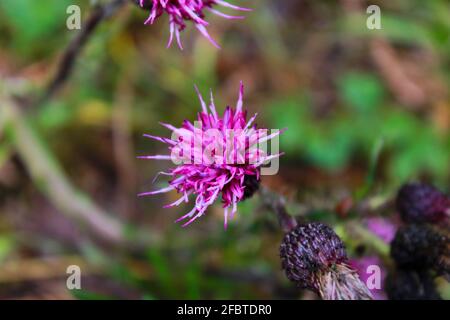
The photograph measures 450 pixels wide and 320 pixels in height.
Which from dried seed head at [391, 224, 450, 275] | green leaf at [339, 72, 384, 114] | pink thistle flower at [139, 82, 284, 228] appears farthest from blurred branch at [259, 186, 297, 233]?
green leaf at [339, 72, 384, 114]

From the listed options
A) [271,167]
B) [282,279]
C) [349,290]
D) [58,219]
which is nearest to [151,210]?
[58,219]

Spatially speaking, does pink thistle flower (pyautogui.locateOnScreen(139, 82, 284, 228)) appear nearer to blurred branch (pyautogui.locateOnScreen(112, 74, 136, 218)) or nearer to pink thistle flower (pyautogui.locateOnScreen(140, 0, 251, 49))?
pink thistle flower (pyautogui.locateOnScreen(140, 0, 251, 49))

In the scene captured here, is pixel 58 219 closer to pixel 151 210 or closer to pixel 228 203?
pixel 151 210

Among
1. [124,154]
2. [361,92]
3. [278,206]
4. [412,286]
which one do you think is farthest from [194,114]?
[412,286]

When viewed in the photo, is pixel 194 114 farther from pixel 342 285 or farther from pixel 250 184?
pixel 342 285

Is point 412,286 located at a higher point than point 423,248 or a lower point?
lower

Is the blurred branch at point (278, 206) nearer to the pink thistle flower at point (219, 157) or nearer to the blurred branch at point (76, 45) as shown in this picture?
the pink thistle flower at point (219, 157)

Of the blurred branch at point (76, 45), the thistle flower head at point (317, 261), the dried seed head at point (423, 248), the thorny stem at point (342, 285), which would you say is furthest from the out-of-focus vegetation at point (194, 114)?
the thorny stem at point (342, 285)
